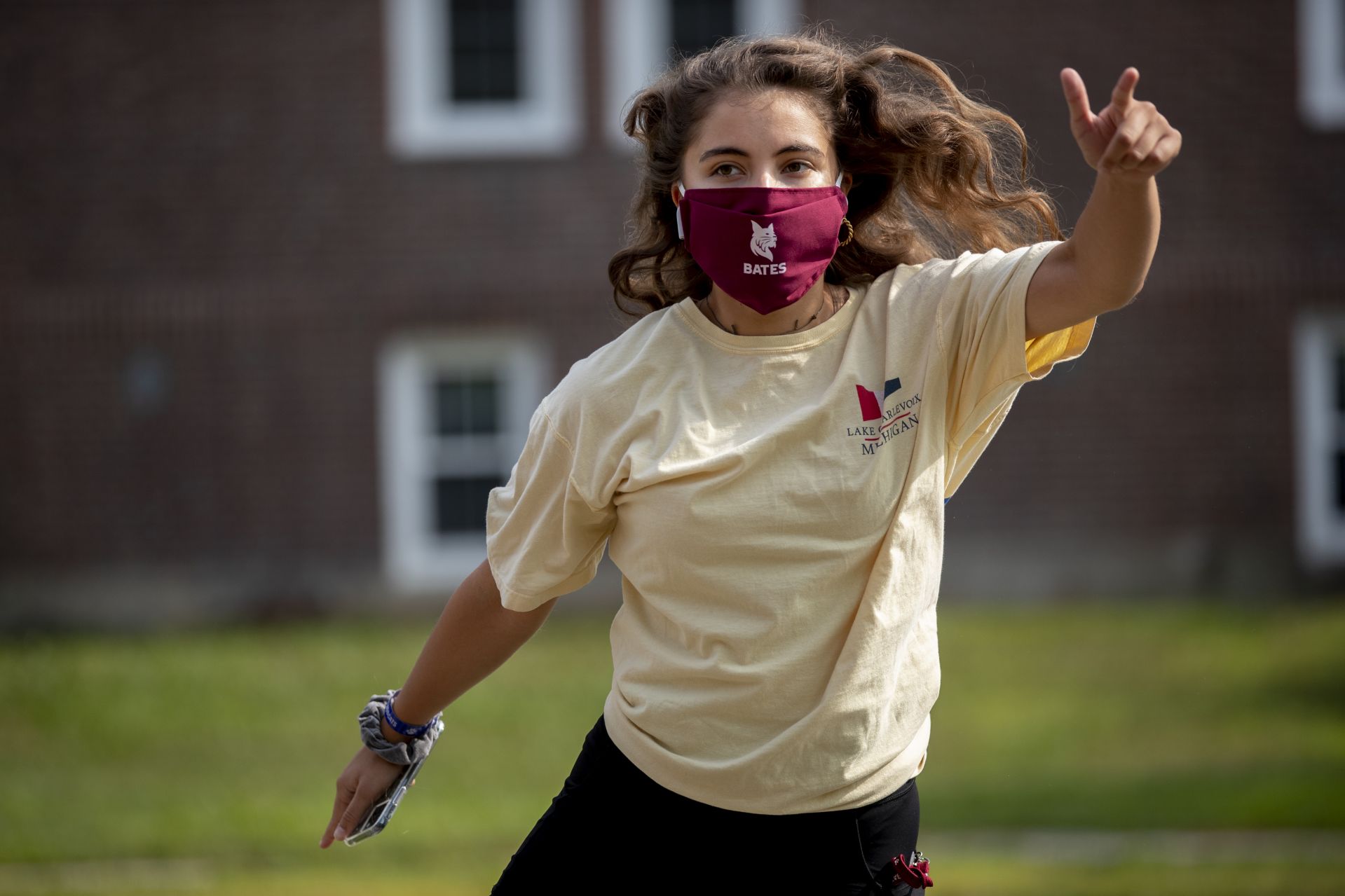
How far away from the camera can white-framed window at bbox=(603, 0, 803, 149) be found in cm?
1410

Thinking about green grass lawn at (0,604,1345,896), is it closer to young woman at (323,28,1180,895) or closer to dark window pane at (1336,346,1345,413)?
dark window pane at (1336,346,1345,413)

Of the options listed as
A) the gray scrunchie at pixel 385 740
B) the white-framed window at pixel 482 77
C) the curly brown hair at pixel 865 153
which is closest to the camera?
the curly brown hair at pixel 865 153

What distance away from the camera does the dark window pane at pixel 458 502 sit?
14414 millimetres

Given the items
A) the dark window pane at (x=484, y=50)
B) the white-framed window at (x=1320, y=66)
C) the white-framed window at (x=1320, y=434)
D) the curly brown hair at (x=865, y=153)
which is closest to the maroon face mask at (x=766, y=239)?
the curly brown hair at (x=865, y=153)

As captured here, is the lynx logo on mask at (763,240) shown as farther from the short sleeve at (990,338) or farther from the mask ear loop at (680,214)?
the short sleeve at (990,338)

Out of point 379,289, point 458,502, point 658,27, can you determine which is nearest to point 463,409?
point 458,502

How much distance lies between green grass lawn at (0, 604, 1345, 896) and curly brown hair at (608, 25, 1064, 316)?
4.18m

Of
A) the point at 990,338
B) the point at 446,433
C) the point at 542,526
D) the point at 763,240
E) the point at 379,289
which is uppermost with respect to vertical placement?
the point at 763,240

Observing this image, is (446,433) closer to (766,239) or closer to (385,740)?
(385,740)

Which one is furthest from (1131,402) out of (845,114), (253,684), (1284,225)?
(845,114)

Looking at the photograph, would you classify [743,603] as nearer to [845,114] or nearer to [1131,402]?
[845,114]

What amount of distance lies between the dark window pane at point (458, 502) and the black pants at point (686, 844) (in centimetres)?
1148

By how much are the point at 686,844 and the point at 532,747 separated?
24.8ft

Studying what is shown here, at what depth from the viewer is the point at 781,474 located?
270cm
